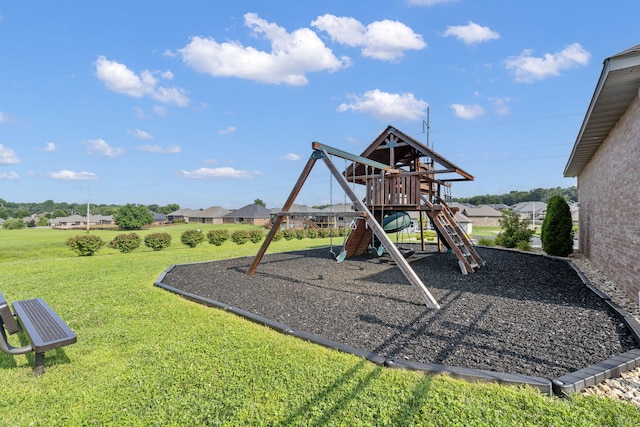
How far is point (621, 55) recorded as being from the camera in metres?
4.56

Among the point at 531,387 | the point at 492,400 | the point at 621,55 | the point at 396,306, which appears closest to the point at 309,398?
the point at 492,400

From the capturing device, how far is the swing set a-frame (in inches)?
299

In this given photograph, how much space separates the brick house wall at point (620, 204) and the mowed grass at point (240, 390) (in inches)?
189

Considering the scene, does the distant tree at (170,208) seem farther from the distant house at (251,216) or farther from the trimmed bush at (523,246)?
the trimmed bush at (523,246)

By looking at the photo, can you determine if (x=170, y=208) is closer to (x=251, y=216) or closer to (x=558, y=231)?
(x=251, y=216)

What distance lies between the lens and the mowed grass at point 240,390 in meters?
2.57

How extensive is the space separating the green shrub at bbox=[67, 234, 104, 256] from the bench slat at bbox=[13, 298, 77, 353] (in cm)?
1133

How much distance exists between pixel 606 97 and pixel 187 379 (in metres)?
7.97

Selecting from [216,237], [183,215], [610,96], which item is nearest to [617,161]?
[610,96]

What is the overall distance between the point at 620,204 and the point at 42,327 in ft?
33.2

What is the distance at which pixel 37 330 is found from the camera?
11.2 ft

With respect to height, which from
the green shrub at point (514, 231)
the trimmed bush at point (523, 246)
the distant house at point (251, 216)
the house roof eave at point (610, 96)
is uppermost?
the house roof eave at point (610, 96)

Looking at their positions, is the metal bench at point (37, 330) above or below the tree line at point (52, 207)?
below

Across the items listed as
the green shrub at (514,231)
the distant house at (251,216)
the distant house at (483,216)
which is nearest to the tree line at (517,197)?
the distant house at (483,216)
